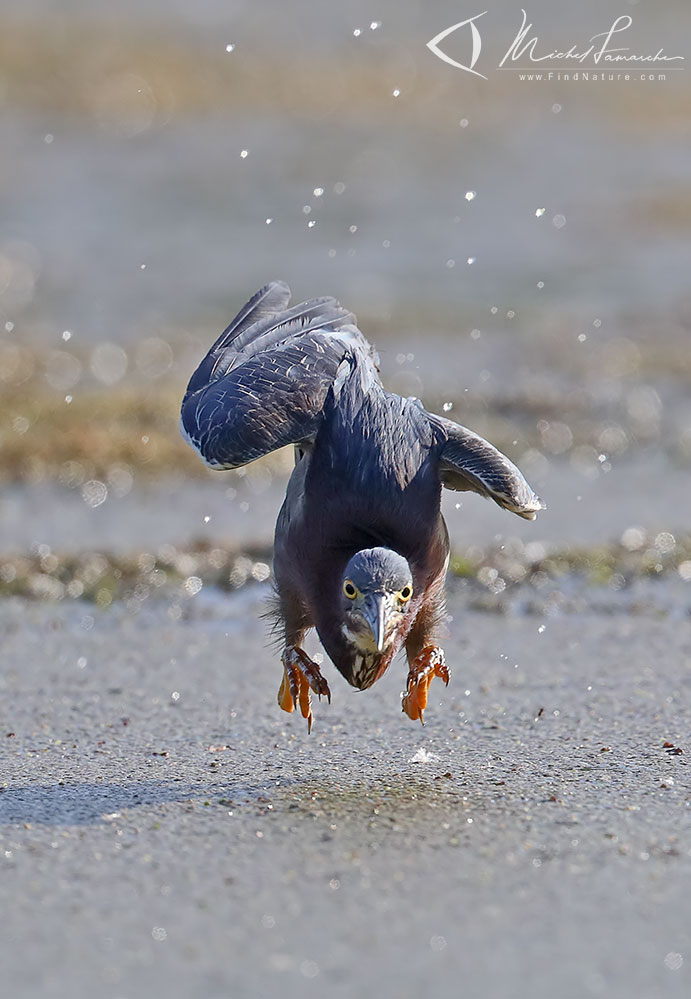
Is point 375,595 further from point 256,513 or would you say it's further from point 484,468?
point 256,513

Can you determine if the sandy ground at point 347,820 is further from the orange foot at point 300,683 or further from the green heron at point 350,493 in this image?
the green heron at point 350,493

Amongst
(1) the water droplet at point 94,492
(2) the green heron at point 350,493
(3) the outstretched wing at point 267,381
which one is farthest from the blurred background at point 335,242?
(2) the green heron at point 350,493

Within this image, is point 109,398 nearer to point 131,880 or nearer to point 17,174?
point 131,880

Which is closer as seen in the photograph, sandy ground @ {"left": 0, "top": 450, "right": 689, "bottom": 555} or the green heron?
the green heron

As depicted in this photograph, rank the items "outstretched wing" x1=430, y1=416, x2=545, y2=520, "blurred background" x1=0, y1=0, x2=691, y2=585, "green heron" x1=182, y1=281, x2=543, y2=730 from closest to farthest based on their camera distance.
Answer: "green heron" x1=182, y1=281, x2=543, y2=730
"outstretched wing" x1=430, y1=416, x2=545, y2=520
"blurred background" x1=0, y1=0, x2=691, y2=585

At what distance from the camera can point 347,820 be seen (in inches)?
175

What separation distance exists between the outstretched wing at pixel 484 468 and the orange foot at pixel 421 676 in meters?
0.60

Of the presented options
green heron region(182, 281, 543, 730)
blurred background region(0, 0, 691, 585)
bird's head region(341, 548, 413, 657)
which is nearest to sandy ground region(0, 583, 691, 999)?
green heron region(182, 281, 543, 730)

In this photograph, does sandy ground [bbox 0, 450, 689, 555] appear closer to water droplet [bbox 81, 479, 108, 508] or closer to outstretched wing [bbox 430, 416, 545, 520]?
water droplet [bbox 81, 479, 108, 508]

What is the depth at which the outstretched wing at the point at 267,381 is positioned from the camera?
212 inches

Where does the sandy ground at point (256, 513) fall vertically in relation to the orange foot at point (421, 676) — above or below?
above

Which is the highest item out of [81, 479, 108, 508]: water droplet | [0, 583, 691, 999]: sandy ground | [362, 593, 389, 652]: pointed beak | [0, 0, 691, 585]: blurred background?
[0, 0, 691, 585]: blurred background

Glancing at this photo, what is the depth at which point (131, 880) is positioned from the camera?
159 inches

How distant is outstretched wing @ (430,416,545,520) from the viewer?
5.34m
